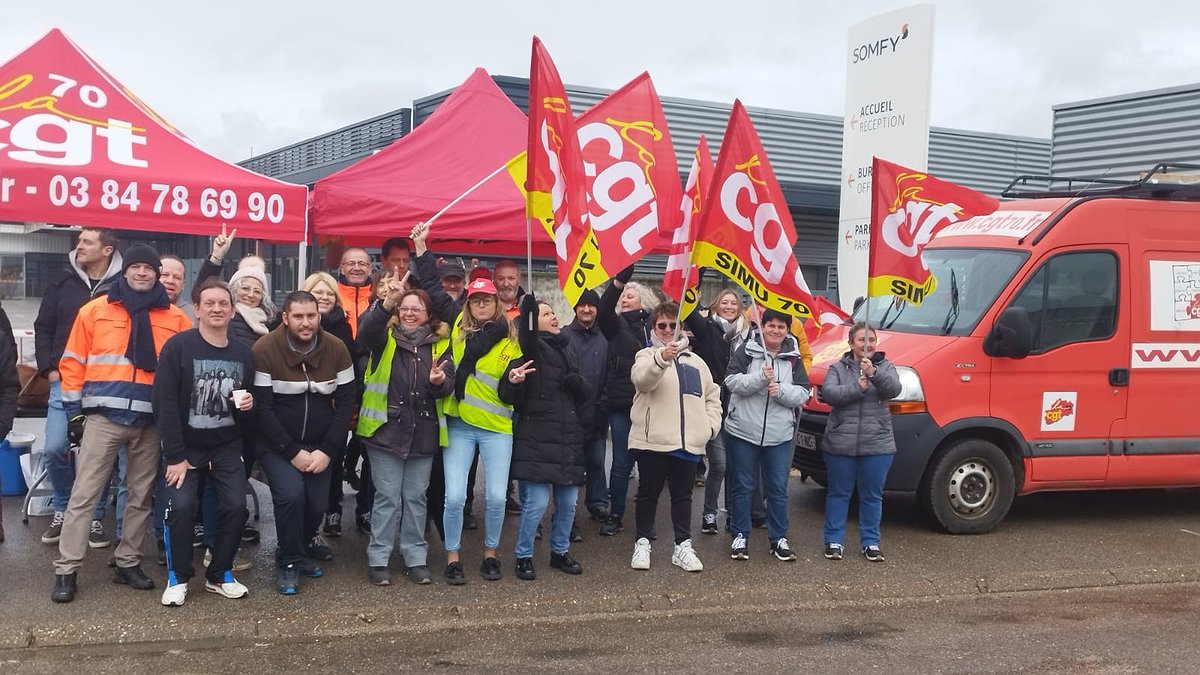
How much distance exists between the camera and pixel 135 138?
265 inches

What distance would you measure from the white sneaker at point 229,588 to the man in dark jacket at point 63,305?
1.16 metres

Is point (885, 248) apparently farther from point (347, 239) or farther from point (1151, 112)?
point (1151, 112)

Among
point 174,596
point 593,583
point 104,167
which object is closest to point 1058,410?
point 593,583

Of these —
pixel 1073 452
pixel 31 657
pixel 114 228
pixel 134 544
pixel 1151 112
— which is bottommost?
pixel 31 657

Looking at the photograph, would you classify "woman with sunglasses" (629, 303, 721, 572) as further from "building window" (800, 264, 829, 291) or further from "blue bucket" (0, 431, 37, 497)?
"building window" (800, 264, 829, 291)

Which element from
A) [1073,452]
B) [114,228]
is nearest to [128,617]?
[114,228]

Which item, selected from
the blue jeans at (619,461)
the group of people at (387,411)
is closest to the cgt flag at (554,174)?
the group of people at (387,411)

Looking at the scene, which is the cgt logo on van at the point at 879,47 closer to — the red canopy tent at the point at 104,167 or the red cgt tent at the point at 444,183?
the red cgt tent at the point at 444,183

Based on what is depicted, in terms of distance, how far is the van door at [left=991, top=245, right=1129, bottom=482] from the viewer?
759 cm

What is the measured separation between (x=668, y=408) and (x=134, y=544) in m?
3.22

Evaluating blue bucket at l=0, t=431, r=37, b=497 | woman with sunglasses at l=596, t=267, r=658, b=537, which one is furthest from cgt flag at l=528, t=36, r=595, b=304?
blue bucket at l=0, t=431, r=37, b=497

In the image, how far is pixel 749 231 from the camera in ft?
21.2

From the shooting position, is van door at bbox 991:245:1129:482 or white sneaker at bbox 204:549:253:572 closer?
white sneaker at bbox 204:549:253:572

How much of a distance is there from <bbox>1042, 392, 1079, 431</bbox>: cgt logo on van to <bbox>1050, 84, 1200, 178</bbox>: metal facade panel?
282 inches
